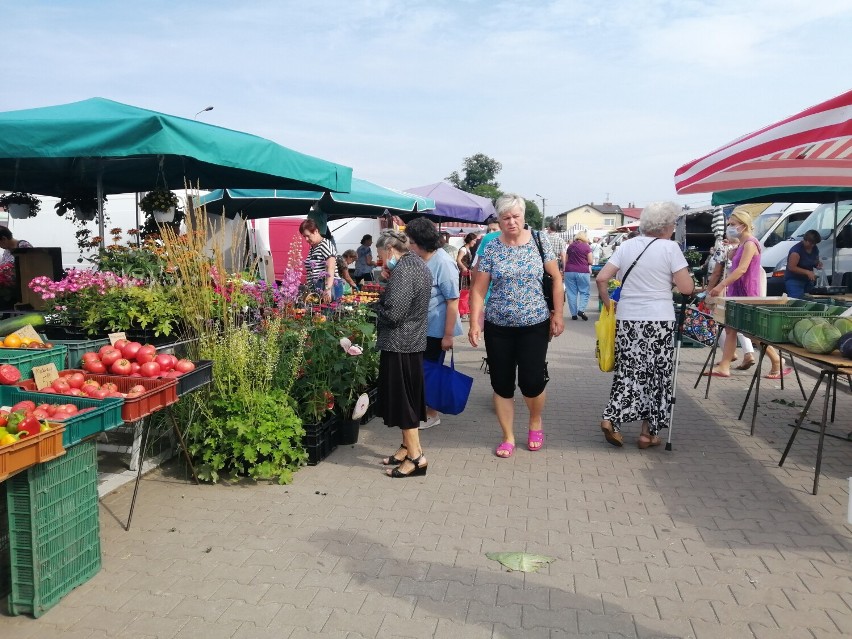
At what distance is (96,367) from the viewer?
4160 millimetres

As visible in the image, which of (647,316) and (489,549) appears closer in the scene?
(489,549)

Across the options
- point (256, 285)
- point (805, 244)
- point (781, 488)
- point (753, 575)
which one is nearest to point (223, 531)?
point (256, 285)

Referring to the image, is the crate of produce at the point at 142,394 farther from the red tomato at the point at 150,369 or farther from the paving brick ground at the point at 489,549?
the paving brick ground at the point at 489,549

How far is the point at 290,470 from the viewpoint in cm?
482

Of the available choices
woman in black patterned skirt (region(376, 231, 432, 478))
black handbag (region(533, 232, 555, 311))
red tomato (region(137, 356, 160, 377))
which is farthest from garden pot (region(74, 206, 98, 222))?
black handbag (region(533, 232, 555, 311))

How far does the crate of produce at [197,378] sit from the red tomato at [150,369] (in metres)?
0.15

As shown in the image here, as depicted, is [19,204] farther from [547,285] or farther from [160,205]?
[547,285]

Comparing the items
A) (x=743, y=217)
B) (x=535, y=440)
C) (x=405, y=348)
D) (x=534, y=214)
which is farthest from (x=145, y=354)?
(x=534, y=214)

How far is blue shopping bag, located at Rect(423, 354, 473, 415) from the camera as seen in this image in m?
5.59

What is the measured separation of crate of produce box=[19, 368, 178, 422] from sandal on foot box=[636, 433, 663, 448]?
3.52 meters

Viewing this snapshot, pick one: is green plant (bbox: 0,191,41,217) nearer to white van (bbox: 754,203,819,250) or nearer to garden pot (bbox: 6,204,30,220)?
garden pot (bbox: 6,204,30,220)

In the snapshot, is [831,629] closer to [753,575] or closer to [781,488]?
[753,575]

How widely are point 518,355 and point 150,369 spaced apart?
99.5 inches

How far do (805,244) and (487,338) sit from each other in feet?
23.0
